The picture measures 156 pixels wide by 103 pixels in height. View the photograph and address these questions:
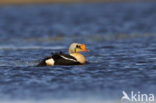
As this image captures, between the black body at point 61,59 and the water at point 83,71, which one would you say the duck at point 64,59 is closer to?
the black body at point 61,59

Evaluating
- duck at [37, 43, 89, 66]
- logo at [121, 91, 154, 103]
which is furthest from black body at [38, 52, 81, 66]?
logo at [121, 91, 154, 103]

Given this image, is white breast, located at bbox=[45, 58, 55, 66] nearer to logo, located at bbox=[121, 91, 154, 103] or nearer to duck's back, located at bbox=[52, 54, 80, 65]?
duck's back, located at bbox=[52, 54, 80, 65]

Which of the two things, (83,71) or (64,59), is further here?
(64,59)

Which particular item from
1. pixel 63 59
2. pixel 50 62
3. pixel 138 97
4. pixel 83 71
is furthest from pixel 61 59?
pixel 138 97

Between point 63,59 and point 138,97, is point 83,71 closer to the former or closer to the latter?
point 63,59

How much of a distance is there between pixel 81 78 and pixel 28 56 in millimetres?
5162

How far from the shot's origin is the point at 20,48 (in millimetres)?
21531

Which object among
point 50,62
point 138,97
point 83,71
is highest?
point 50,62

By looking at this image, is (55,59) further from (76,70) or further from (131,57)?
(131,57)

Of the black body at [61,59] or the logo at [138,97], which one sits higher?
the black body at [61,59]

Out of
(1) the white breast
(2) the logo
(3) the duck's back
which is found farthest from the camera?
(3) the duck's back

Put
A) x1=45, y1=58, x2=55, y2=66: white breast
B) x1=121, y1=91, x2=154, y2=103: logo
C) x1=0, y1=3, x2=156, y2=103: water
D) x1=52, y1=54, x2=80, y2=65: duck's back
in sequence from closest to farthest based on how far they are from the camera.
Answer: x1=121, y1=91, x2=154, y2=103: logo < x1=0, y1=3, x2=156, y2=103: water < x1=45, y1=58, x2=55, y2=66: white breast < x1=52, y1=54, x2=80, y2=65: duck's back

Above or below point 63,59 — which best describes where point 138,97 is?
below

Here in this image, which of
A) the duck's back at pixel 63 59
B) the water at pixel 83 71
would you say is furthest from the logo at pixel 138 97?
the duck's back at pixel 63 59
